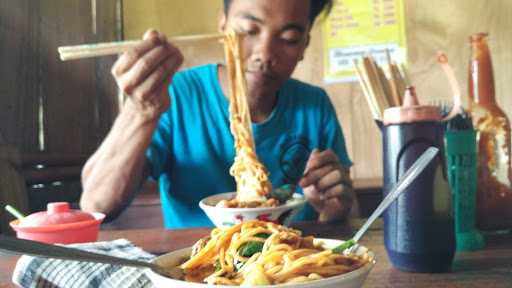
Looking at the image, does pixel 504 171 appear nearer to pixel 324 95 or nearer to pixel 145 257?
pixel 145 257

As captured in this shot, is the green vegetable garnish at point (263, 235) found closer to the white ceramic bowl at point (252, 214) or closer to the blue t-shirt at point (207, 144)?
the white ceramic bowl at point (252, 214)

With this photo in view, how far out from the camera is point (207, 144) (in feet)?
4.82

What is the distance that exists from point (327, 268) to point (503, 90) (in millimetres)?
1811

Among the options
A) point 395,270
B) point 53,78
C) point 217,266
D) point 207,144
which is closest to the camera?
point 217,266

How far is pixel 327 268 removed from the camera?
0.46 m

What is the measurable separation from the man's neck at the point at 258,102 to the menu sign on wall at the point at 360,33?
57 cm

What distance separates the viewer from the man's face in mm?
1354

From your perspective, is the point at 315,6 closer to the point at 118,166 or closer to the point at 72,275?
the point at 118,166

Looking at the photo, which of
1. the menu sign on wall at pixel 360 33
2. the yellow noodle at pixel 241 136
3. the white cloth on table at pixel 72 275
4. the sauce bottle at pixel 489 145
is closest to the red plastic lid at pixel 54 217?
the white cloth on table at pixel 72 275

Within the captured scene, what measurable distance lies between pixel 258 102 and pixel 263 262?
108 centimetres

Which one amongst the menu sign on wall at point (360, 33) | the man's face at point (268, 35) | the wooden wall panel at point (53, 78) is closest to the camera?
the man's face at point (268, 35)

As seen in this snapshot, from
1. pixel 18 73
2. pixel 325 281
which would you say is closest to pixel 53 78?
pixel 18 73

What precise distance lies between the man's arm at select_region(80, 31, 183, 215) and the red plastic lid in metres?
0.32

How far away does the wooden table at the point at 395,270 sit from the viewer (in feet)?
1.91
